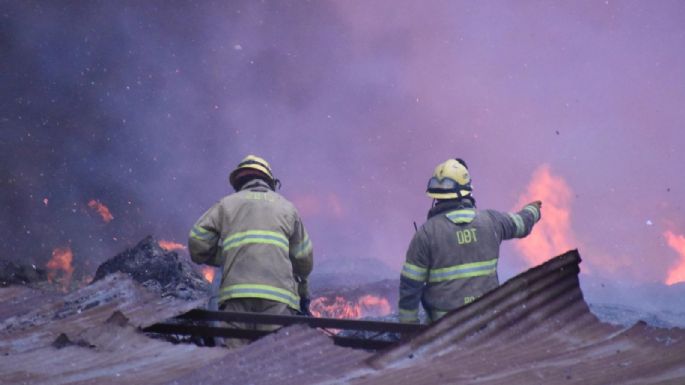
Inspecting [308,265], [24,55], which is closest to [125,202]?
[24,55]

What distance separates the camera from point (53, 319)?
10.7 feet

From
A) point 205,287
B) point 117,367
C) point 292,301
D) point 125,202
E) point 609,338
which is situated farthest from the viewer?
point 125,202

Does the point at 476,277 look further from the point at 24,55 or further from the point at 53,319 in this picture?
the point at 24,55

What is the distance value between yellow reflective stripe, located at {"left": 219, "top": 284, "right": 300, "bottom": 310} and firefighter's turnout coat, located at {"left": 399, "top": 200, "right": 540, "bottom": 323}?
1074 mm

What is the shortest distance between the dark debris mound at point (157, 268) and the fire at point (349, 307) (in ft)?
18.5

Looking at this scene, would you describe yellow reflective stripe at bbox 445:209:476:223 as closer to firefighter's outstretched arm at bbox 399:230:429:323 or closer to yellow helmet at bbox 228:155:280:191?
firefighter's outstretched arm at bbox 399:230:429:323

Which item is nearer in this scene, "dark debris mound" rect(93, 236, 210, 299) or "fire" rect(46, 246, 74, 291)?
"dark debris mound" rect(93, 236, 210, 299)

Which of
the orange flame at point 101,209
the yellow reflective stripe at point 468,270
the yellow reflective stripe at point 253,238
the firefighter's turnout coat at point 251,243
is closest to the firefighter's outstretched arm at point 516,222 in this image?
the yellow reflective stripe at point 468,270

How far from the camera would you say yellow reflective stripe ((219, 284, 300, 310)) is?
3992 millimetres

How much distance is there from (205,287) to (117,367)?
6677 millimetres

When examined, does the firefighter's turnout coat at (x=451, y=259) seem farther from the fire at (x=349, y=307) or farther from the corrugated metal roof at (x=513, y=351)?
the fire at (x=349, y=307)

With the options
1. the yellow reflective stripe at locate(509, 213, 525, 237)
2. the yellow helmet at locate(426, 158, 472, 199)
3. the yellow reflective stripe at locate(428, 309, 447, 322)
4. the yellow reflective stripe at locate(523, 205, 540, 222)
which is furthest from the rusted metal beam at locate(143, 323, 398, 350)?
the yellow reflective stripe at locate(523, 205, 540, 222)

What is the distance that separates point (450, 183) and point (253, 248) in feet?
5.68

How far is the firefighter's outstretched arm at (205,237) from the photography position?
422 centimetres
